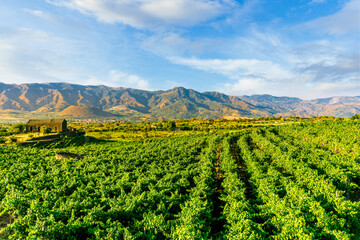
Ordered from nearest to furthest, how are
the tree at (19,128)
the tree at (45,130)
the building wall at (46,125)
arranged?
the tree at (45,130) < the tree at (19,128) < the building wall at (46,125)

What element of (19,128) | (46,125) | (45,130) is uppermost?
(46,125)

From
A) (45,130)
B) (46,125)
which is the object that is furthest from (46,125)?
(45,130)

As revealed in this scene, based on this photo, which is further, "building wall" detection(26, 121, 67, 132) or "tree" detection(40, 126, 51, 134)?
"building wall" detection(26, 121, 67, 132)

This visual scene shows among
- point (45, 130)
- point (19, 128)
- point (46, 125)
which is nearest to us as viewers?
point (45, 130)

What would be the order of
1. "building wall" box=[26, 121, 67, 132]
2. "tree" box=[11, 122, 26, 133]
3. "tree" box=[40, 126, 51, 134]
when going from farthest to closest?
"building wall" box=[26, 121, 67, 132] < "tree" box=[11, 122, 26, 133] < "tree" box=[40, 126, 51, 134]

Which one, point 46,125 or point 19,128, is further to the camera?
point 46,125

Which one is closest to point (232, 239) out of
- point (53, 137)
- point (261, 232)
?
point (261, 232)

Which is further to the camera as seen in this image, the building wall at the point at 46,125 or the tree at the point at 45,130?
the building wall at the point at 46,125

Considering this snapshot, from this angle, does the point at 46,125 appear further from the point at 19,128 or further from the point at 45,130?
the point at 19,128

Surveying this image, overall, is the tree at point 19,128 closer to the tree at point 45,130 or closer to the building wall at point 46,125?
the building wall at point 46,125

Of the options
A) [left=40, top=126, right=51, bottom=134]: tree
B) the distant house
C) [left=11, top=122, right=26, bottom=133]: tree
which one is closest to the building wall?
the distant house

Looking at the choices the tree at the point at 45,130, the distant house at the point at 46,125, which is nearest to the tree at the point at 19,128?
the distant house at the point at 46,125

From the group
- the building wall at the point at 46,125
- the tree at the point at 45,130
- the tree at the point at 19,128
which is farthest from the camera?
the building wall at the point at 46,125

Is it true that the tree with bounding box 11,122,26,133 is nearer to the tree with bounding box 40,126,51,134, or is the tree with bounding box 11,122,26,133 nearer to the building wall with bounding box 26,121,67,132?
the building wall with bounding box 26,121,67,132
